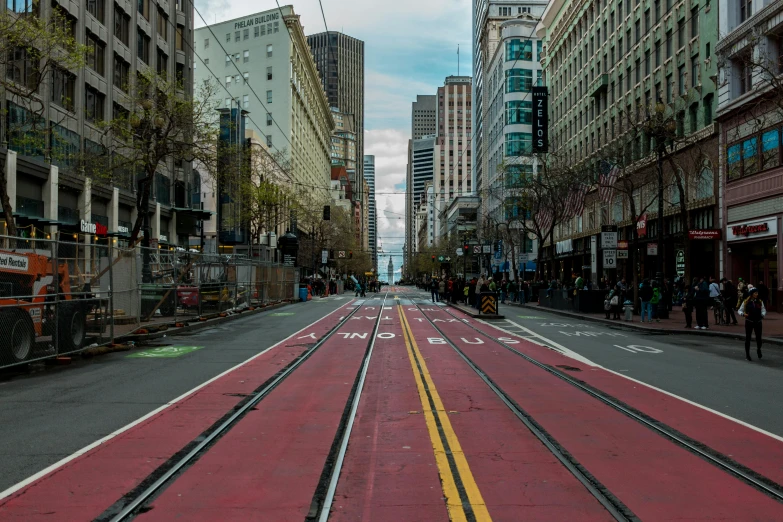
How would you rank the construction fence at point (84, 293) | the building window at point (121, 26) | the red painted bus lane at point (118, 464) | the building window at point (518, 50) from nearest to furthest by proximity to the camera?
1. the red painted bus lane at point (118, 464)
2. the construction fence at point (84, 293)
3. the building window at point (121, 26)
4. the building window at point (518, 50)

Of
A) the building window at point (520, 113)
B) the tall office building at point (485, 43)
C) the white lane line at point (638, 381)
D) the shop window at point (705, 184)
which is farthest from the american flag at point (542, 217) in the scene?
the tall office building at point (485, 43)

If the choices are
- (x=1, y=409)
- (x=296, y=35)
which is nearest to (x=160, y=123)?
(x=1, y=409)

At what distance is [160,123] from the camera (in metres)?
27.5

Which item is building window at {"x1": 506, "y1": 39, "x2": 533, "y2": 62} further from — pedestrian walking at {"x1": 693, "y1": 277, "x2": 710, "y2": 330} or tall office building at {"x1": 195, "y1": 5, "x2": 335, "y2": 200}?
pedestrian walking at {"x1": 693, "y1": 277, "x2": 710, "y2": 330}

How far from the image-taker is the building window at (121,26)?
4372 centimetres

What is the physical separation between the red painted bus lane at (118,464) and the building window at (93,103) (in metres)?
32.9

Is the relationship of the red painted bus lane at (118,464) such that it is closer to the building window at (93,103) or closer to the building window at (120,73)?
the building window at (93,103)

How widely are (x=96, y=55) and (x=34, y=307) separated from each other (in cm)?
3194

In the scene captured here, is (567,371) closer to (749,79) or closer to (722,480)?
(722,480)

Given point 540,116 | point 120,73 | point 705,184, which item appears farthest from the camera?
point 540,116

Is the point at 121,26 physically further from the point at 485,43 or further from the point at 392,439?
the point at 485,43

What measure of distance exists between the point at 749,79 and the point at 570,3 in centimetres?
3704

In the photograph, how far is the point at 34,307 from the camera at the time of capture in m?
13.8

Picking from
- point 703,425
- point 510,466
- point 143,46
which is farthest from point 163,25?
point 510,466
